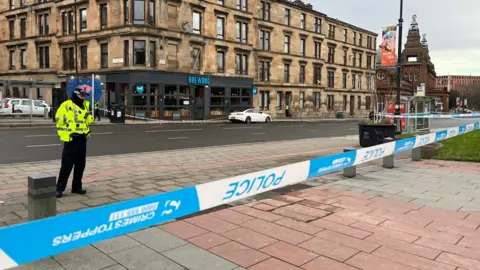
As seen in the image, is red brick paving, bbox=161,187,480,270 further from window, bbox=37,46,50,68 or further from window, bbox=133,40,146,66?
window, bbox=37,46,50,68

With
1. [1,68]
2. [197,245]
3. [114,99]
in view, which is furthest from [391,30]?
[1,68]

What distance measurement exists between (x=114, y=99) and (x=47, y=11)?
14.2m

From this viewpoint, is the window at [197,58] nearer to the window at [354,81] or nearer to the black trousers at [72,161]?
the black trousers at [72,161]

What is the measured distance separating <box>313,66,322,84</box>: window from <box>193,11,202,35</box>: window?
72.9 ft

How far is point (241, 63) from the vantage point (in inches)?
1695

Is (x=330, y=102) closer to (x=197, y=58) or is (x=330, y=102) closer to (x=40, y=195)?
(x=197, y=58)

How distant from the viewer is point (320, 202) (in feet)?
20.4

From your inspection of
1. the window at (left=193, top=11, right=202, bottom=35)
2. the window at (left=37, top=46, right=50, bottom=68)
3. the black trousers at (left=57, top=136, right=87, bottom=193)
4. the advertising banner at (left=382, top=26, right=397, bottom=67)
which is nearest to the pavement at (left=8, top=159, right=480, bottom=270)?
the black trousers at (left=57, top=136, right=87, bottom=193)

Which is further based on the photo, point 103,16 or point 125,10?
point 103,16

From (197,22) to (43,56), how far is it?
1711 cm

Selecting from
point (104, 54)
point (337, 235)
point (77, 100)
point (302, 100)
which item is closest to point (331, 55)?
point (302, 100)

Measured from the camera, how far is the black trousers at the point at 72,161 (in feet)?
20.5

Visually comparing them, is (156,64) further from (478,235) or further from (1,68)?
(478,235)

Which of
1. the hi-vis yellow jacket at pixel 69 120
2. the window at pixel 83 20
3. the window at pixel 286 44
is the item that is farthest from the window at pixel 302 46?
the hi-vis yellow jacket at pixel 69 120
